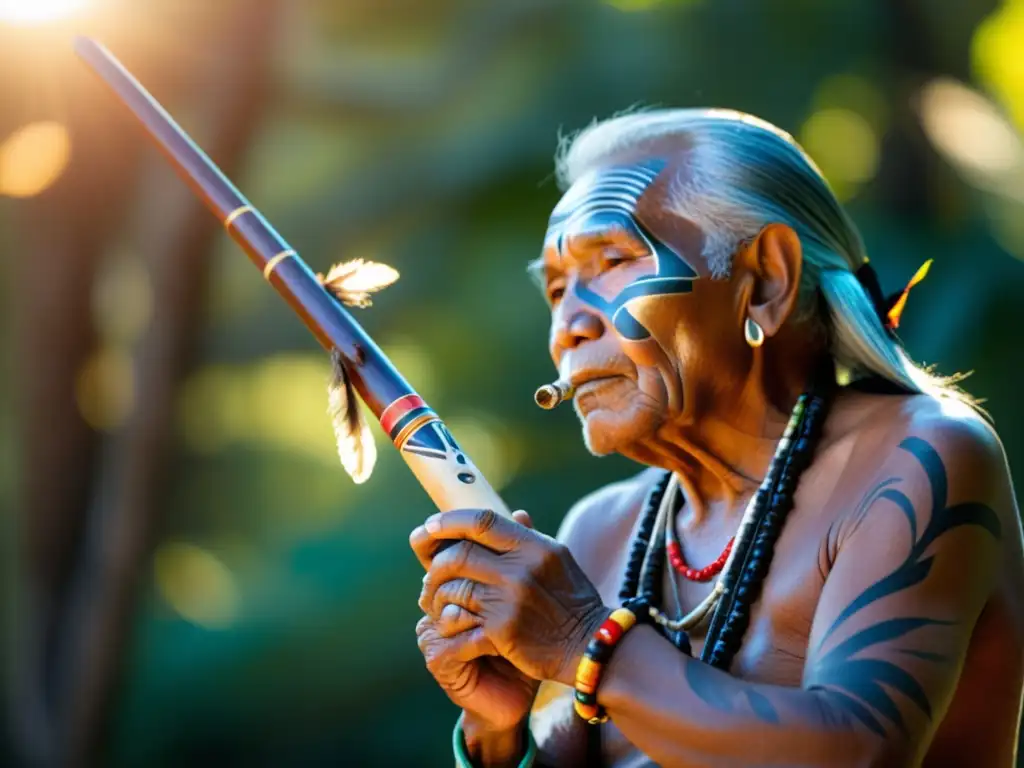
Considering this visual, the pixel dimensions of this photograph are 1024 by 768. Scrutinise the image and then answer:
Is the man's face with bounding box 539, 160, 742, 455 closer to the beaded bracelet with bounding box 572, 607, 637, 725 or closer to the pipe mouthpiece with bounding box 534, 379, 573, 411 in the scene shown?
the pipe mouthpiece with bounding box 534, 379, 573, 411

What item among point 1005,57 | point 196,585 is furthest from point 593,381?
point 196,585

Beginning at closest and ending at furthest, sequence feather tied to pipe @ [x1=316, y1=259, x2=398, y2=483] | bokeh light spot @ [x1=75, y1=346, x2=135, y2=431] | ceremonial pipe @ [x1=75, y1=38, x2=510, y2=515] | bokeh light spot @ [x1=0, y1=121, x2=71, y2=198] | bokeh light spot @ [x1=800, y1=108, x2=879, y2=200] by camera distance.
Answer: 1. ceremonial pipe @ [x1=75, y1=38, x2=510, y2=515]
2. feather tied to pipe @ [x1=316, y1=259, x2=398, y2=483]
3. bokeh light spot @ [x1=0, y1=121, x2=71, y2=198]
4. bokeh light spot @ [x1=75, y1=346, x2=135, y2=431]
5. bokeh light spot @ [x1=800, y1=108, x2=879, y2=200]

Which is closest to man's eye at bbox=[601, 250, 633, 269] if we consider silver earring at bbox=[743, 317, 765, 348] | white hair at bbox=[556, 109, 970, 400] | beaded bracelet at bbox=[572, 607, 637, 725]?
white hair at bbox=[556, 109, 970, 400]

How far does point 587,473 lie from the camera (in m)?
7.50

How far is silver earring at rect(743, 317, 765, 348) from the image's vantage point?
2.40 m

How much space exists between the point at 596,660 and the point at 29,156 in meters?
3.24

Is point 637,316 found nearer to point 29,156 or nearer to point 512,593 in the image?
point 512,593

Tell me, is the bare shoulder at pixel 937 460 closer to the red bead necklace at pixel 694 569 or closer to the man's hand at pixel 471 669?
the red bead necklace at pixel 694 569

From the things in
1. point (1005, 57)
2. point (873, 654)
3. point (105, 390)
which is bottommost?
point (873, 654)

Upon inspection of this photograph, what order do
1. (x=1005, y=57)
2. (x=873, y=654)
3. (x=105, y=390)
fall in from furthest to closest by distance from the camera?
(x=1005, y=57)
(x=105, y=390)
(x=873, y=654)

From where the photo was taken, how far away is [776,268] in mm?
2426

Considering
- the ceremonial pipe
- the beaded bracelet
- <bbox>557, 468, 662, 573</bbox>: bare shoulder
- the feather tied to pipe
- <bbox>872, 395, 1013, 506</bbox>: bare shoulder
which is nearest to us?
the beaded bracelet

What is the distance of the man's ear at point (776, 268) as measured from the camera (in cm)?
241

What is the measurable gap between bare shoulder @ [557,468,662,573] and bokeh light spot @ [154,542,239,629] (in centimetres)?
602
